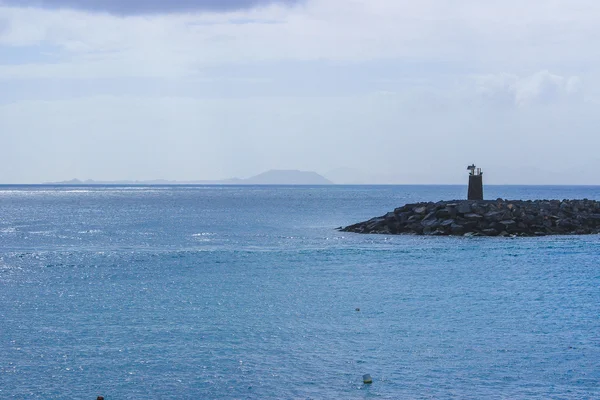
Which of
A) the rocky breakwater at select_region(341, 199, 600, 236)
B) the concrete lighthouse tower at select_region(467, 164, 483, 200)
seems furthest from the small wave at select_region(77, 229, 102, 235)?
the concrete lighthouse tower at select_region(467, 164, 483, 200)

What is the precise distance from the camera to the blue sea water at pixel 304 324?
52.3 ft

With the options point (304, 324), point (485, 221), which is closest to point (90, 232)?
point (485, 221)

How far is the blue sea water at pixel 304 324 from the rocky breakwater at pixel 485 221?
934 centimetres

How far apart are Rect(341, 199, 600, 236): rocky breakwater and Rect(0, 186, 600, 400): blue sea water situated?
9340 millimetres

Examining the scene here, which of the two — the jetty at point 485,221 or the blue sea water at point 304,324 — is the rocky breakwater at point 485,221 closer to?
the jetty at point 485,221

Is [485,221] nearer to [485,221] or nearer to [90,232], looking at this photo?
[485,221]

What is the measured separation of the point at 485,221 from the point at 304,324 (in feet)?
114

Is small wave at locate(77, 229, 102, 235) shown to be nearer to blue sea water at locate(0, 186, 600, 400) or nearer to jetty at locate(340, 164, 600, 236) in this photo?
blue sea water at locate(0, 186, 600, 400)

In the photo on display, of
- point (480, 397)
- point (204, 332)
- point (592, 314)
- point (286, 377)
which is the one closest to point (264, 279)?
point (204, 332)

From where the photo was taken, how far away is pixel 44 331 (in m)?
21.1

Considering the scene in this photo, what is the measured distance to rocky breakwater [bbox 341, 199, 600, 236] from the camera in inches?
2106

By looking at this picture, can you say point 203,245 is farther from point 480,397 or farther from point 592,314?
point 480,397

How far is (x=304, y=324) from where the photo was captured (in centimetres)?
2212

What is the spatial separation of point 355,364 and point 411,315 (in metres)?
6.60
